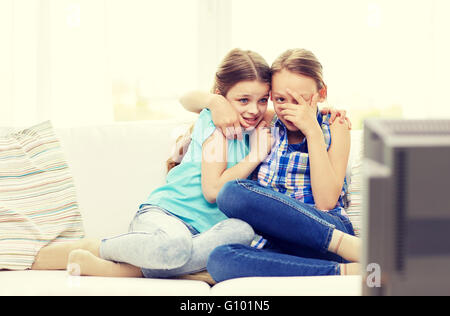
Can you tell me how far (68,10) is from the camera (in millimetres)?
2781

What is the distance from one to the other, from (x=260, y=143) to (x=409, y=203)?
109 cm

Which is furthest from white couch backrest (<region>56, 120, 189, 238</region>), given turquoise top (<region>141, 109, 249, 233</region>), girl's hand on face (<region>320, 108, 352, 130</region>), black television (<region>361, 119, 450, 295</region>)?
black television (<region>361, 119, 450, 295</region>)

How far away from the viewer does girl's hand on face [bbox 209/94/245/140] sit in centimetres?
162

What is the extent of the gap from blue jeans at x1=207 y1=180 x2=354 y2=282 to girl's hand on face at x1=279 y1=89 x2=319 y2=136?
0.79ft

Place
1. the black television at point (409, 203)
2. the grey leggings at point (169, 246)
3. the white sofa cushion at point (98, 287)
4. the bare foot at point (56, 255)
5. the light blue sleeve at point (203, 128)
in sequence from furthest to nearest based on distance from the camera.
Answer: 1. the light blue sleeve at point (203, 128)
2. the bare foot at point (56, 255)
3. the grey leggings at point (169, 246)
4. the white sofa cushion at point (98, 287)
5. the black television at point (409, 203)

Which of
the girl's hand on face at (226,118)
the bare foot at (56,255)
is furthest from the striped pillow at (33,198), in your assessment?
the girl's hand on face at (226,118)

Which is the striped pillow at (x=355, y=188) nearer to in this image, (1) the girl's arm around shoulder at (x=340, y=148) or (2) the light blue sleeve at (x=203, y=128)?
(1) the girl's arm around shoulder at (x=340, y=148)

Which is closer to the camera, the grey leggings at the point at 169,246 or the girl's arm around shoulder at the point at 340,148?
the grey leggings at the point at 169,246

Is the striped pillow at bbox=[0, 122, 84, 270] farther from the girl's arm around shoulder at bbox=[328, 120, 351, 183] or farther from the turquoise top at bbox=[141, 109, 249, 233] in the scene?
the girl's arm around shoulder at bbox=[328, 120, 351, 183]

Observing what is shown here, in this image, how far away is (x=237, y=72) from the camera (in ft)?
5.48

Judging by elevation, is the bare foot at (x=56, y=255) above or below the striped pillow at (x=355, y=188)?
below

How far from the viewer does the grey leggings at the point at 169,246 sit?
1303mm

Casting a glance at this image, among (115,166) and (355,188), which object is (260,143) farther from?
(115,166)

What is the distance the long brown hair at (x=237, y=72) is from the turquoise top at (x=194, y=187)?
0.08 metres
